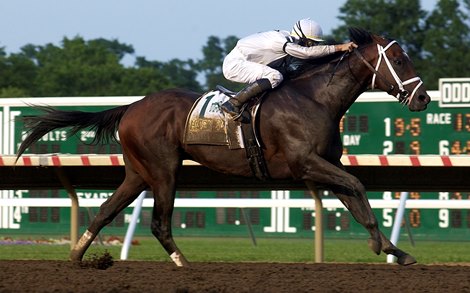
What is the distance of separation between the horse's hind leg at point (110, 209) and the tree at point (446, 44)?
26.7 metres

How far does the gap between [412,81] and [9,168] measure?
4111 mm

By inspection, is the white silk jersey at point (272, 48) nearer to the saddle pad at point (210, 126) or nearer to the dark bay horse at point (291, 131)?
the dark bay horse at point (291, 131)

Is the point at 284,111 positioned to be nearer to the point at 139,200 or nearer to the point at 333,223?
the point at 139,200

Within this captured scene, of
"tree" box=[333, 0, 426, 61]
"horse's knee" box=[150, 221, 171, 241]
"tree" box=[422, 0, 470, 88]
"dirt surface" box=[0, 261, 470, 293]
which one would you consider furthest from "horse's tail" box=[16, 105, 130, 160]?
"tree" box=[333, 0, 426, 61]

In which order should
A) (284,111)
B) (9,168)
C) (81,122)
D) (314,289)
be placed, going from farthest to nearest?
1. (9,168)
2. (81,122)
3. (284,111)
4. (314,289)

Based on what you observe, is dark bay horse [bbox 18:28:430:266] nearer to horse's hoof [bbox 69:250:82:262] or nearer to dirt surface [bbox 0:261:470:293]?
horse's hoof [bbox 69:250:82:262]

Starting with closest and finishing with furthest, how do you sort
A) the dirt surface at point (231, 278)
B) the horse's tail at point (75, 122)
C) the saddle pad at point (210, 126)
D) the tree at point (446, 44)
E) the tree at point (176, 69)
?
the dirt surface at point (231, 278), the saddle pad at point (210, 126), the horse's tail at point (75, 122), the tree at point (446, 44), the tree at point (176, 69)

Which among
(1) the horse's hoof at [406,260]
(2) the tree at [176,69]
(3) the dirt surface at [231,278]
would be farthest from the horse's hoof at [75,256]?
(2) the tree at [176,69]

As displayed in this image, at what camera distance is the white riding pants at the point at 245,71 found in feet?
28.2

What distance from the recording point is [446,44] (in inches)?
1590

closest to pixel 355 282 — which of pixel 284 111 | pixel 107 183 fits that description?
pixel 284 111

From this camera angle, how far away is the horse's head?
846 centimetres

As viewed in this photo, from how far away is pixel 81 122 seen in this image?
9391 millimetres

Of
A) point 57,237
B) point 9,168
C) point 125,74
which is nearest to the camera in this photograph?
point 9,168
